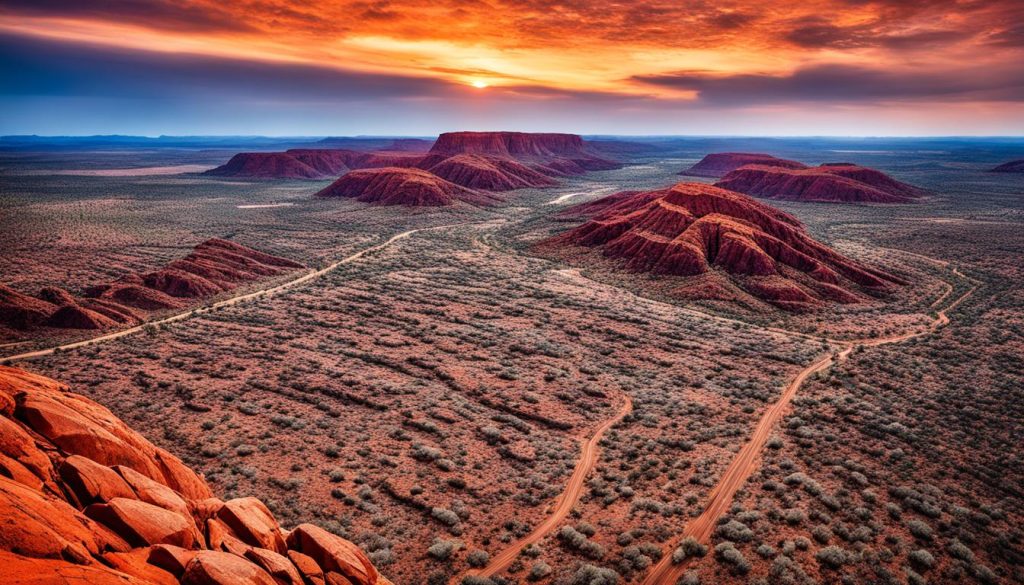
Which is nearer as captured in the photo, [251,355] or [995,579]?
[995,579]

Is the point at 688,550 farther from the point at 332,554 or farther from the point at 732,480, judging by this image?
the point at 332,554

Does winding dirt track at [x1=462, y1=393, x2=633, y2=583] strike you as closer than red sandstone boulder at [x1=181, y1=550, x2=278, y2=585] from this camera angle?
No

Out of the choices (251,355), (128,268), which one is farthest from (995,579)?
(128,268)

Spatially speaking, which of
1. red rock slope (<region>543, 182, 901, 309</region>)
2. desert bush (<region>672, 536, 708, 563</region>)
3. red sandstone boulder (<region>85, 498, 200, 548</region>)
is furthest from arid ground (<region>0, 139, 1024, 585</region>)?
red sandstone boulder (<region>85, 498, 200, 548</region>)

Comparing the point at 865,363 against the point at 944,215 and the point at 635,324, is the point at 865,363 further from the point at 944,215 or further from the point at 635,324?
the point at 944,215

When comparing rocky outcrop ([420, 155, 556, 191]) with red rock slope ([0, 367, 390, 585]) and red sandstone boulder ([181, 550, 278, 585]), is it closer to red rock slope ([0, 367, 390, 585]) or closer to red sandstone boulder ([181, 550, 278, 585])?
red rock slope ([0, 367, 390, 585])

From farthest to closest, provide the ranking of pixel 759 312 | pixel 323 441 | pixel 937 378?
pixel 759 312, pixel 937 378, pixel 323 441

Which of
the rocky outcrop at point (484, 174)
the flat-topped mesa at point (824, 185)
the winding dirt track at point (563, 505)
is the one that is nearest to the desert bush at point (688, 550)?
the winding dirt track at point (563, 505)

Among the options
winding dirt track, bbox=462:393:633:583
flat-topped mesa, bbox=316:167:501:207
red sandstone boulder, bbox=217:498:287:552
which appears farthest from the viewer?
flat-topped mesa, bbox=316:167:501:207

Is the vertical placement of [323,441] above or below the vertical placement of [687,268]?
below
